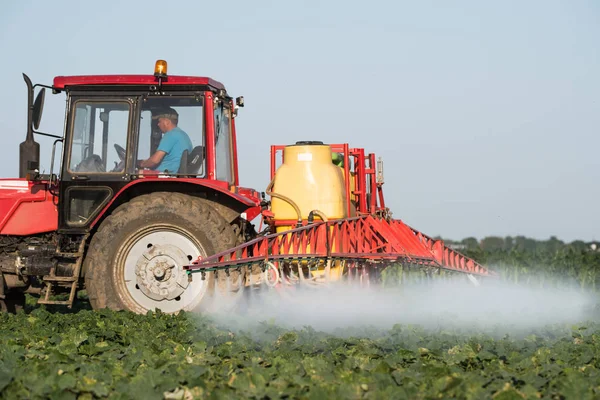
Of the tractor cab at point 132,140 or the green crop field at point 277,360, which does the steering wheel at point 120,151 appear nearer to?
the tractor cab at point 132,140

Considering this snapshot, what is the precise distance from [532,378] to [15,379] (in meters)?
3.02

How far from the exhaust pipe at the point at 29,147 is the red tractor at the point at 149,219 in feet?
0.04

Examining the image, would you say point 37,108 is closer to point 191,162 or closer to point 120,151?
point 120,151

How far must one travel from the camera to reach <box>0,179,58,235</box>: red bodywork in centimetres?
912

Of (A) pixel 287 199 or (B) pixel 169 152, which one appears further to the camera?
(A) pixel 287 199

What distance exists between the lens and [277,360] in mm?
5918

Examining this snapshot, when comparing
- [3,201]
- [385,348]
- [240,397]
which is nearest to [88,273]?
[3,201]

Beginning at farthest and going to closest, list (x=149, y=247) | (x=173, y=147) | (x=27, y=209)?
1. (x=27, y=209)
2. (x=173, y=147)
3. (x=149, y=247)

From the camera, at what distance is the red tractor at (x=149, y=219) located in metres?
8.60

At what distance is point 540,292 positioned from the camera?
1207 cm

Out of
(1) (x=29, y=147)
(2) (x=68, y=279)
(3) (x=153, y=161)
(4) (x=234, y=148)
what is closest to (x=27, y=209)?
(1) (x=29, y=147)

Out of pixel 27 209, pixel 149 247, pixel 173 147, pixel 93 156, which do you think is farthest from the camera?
pixel 27 209

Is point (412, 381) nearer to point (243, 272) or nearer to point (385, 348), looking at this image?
point (385, 348)

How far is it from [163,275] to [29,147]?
177cm
